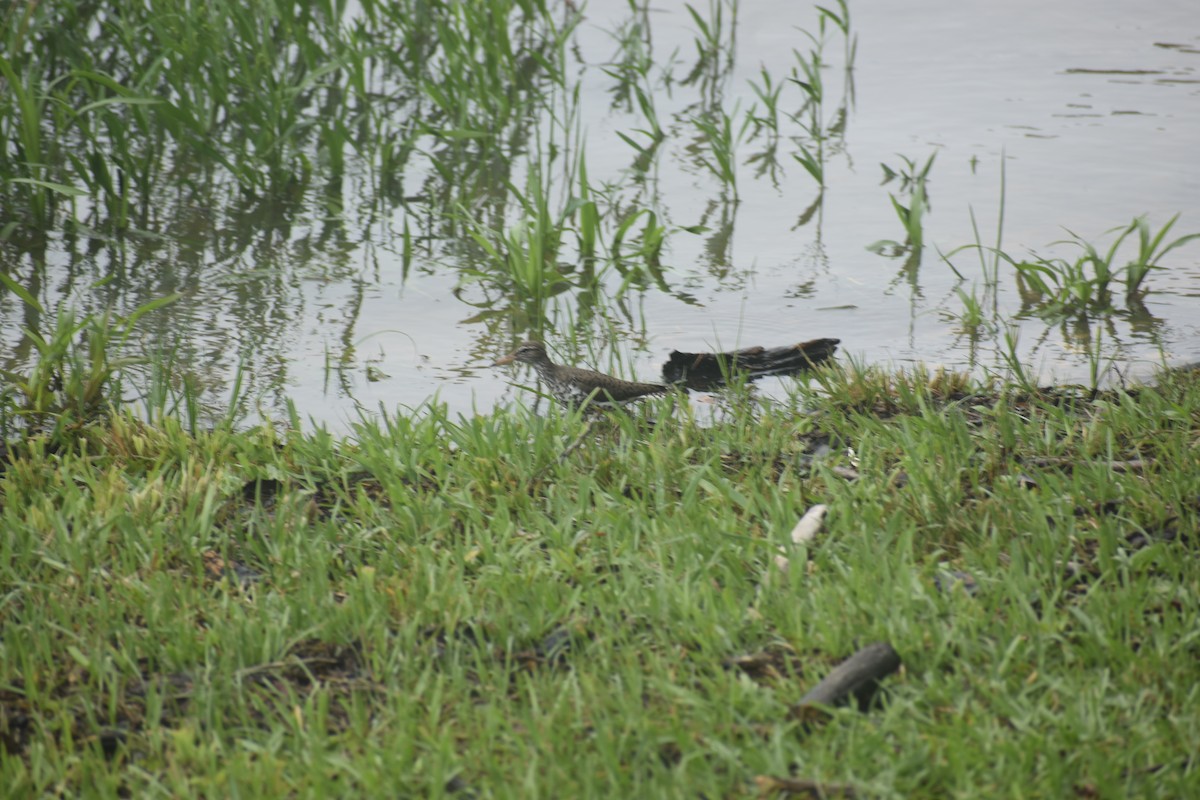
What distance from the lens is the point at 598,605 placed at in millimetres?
2811

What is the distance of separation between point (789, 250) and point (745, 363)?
1.56 m

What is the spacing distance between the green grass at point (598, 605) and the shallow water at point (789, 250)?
84 cm

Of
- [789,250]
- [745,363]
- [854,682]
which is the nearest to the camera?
[854,682]

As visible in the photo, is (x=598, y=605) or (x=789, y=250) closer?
(x=598, y=605)

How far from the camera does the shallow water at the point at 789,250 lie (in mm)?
4809

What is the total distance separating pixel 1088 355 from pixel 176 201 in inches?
187

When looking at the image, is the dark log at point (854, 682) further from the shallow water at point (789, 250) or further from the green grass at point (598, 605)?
the shallow water at point (789, 250)

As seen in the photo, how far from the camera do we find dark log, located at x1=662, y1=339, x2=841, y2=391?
4.43 metres

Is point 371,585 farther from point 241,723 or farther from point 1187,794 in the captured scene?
point 1187,794

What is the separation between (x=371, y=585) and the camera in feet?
9.48

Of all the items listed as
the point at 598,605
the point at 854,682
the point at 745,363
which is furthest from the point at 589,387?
the point at 854,682

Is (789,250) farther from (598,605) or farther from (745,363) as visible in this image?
(598,605)

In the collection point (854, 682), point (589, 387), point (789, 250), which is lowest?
point (854, 682)

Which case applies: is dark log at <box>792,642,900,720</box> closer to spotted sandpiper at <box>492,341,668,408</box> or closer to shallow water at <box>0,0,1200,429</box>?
spotted sandpiper at <box>492,341,668,408</box>
